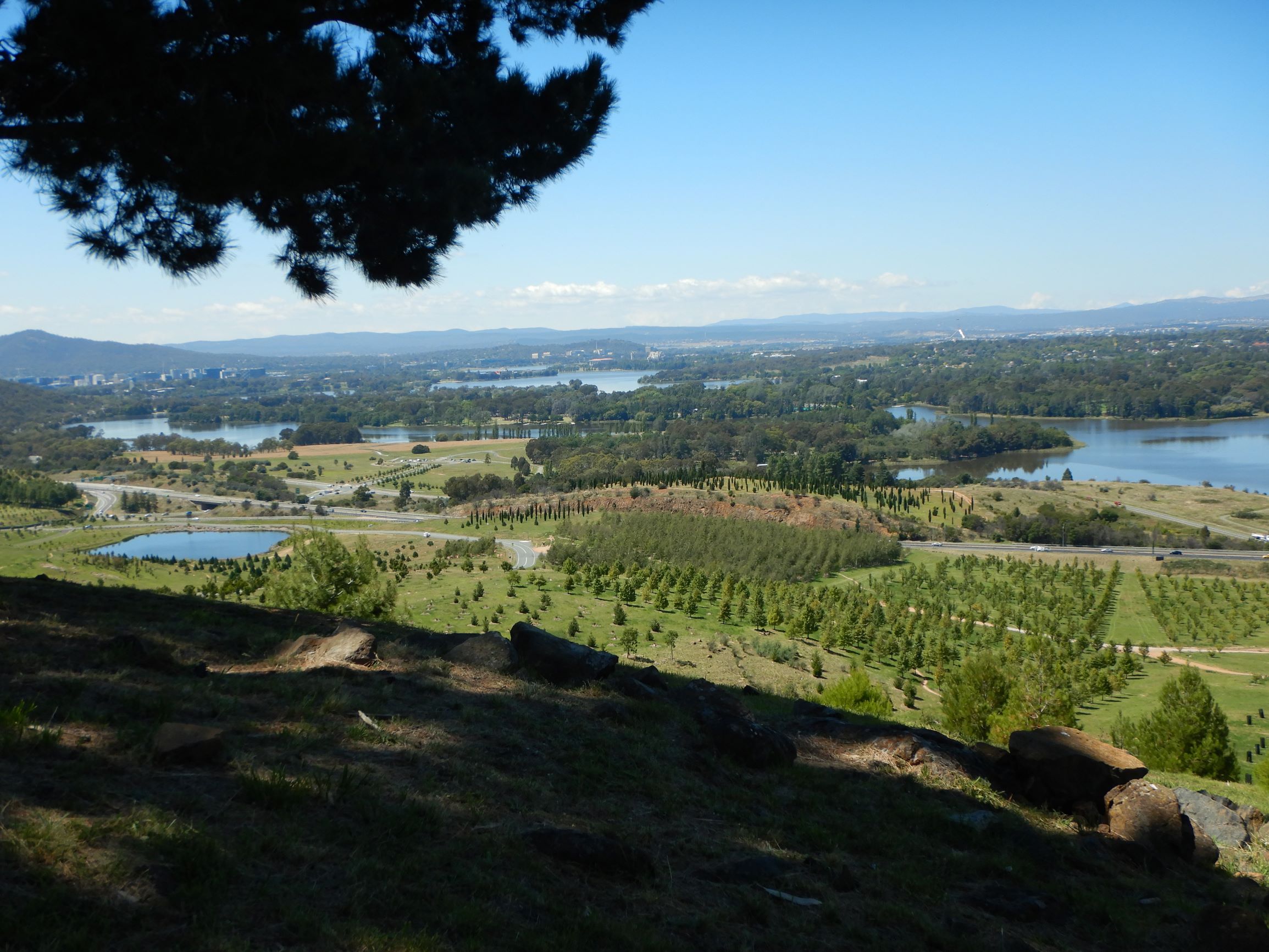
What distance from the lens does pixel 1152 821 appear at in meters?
7.22

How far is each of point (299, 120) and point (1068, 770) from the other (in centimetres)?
961

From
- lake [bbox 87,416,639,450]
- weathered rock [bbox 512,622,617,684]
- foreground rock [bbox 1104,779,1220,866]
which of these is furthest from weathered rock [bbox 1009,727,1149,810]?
lake [bbox 87,416,639,450]

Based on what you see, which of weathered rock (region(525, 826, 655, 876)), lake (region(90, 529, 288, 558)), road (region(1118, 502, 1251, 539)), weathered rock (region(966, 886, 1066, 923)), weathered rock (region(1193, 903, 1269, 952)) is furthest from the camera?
road (region(1118, 502, 1251, 539))

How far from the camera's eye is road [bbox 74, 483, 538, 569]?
64.0m

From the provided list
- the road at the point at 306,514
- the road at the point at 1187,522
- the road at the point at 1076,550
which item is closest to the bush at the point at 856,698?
the road at the point at 306,514

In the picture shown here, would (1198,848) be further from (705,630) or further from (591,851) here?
(705,630)

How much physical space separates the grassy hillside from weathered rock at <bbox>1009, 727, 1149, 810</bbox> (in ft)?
1.19

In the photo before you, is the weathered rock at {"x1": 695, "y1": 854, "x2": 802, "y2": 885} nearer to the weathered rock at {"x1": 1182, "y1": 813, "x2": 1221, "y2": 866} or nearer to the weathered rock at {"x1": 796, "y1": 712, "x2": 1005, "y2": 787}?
the weathered rock at {"x1": 796, "y1": 712, "x2": 1005, "y2": 787}

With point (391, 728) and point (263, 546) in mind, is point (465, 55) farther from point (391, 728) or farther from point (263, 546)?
point (263, 546)

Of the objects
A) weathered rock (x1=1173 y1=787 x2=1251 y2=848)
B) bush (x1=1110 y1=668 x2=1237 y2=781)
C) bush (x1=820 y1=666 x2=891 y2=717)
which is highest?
weathered rock (x1=1173 y1=787 x2=1251 y2=848)

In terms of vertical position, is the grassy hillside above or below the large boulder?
above

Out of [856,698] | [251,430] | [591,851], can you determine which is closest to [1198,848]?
[591,851]

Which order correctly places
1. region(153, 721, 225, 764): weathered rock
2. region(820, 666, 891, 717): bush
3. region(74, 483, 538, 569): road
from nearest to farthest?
region(153, 721, 225, 764): weathered rock, region(820, 666, 891, 717): bush, region(74, 483, 538, 569): road

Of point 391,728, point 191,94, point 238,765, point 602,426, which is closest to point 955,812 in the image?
point 391,728
